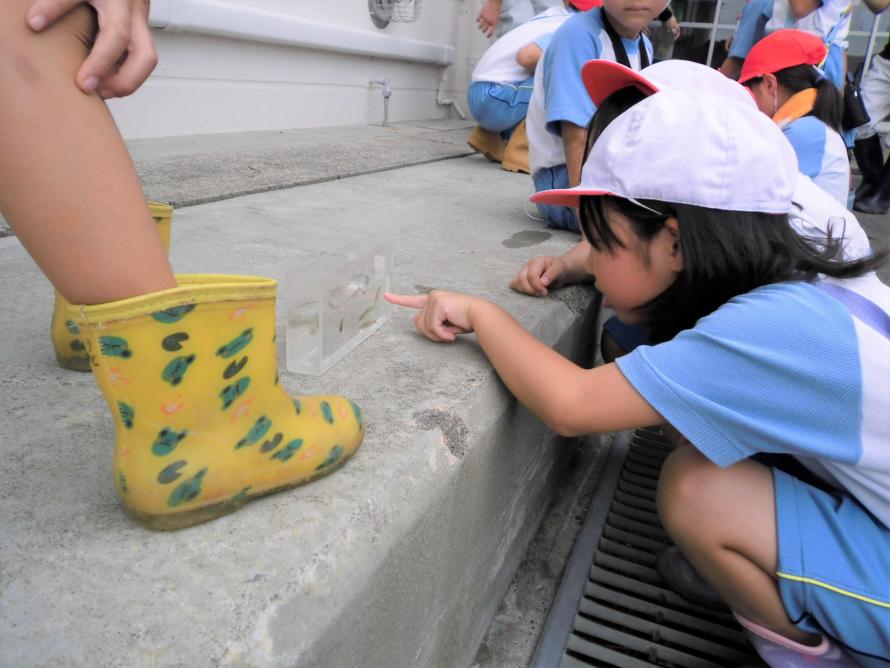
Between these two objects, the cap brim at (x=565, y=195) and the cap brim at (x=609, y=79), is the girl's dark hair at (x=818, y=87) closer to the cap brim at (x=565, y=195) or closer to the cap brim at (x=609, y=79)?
the cap brim at (x=609, y=79)

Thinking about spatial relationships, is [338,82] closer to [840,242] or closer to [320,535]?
[840,242]

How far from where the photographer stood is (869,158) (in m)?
5.00

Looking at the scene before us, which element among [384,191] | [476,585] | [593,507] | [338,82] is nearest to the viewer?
[476,585]

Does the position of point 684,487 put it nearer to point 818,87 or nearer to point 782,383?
point 782,383

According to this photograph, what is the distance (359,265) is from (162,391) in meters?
0.61

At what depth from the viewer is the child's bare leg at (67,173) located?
70 cm

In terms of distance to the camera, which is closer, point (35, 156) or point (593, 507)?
point (35, 156)

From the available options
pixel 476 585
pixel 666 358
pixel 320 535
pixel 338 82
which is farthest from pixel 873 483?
pixel 338 82

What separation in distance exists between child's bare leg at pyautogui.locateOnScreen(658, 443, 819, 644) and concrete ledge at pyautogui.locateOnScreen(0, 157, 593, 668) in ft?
1.06

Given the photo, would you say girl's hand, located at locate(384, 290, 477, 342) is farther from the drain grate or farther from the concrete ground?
the drain grate

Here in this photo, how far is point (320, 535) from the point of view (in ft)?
2.68

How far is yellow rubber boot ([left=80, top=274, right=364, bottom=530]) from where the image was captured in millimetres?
778

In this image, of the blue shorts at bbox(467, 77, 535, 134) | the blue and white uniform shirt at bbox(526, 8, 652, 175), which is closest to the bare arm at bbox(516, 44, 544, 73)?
the blue shorts at bbox(467, 77, 535, 134)

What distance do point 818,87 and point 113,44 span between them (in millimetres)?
2617
